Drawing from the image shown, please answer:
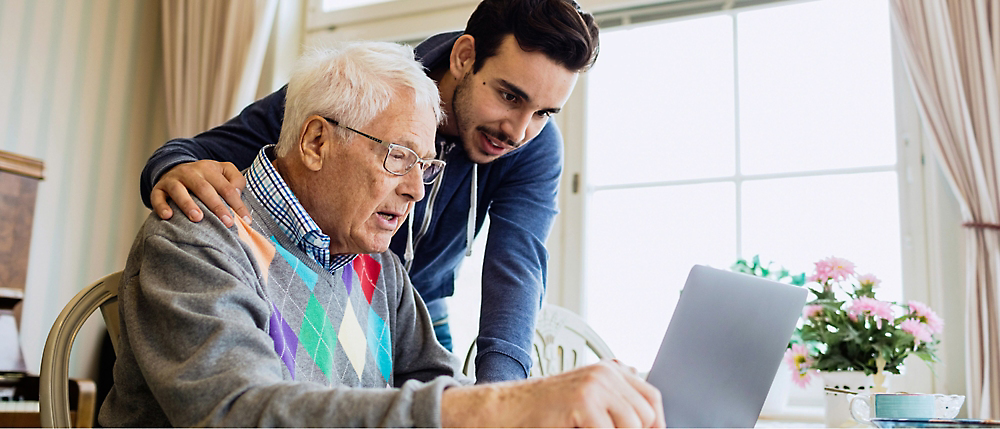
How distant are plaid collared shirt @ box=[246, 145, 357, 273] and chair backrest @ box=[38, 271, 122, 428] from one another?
9.6 inches

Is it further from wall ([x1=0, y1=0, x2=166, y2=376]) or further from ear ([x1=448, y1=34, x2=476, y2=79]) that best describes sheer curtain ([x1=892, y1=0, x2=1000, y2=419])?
wall ([x1=0, y1=0, x2=166, y2=376])

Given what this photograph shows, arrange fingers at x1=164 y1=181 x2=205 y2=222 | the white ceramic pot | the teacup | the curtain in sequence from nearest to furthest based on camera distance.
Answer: fingers at x1=164 y1=181 x2=205 y2=222 → the teacup → the white ceramic pot → the curtain

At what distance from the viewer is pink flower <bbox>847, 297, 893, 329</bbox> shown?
66.4 inches

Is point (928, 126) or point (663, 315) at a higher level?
point (928, 126)

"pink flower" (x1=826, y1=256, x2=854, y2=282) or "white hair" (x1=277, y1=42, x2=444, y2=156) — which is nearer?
"white hair" (x1=277, y1=42, x2=444, y2=156)

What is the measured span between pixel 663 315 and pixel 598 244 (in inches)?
14.0

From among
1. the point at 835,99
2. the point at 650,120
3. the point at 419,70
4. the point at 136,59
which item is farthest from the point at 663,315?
the point at 136,59

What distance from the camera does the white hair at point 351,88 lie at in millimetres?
1189

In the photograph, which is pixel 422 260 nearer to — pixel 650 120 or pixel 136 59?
pixel 650 120

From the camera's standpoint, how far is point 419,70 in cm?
126

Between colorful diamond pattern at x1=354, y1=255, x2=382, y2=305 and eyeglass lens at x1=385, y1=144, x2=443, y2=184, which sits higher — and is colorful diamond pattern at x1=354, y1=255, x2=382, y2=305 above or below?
below

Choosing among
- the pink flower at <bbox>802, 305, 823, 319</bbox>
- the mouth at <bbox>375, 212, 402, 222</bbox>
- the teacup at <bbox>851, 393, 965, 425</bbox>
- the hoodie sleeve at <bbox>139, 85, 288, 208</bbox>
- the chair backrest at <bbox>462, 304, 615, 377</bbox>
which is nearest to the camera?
the teacup at <bbox>851, 393, 965, 425</bbox>

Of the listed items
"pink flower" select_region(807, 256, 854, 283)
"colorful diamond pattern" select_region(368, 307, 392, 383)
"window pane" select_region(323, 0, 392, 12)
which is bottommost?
"colorful diamond pattern" select_region(368, 307, 392, 383)

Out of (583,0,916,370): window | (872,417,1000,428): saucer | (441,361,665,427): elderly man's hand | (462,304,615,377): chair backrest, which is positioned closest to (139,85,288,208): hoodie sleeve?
(441,361,665,427): elderly man's hand
